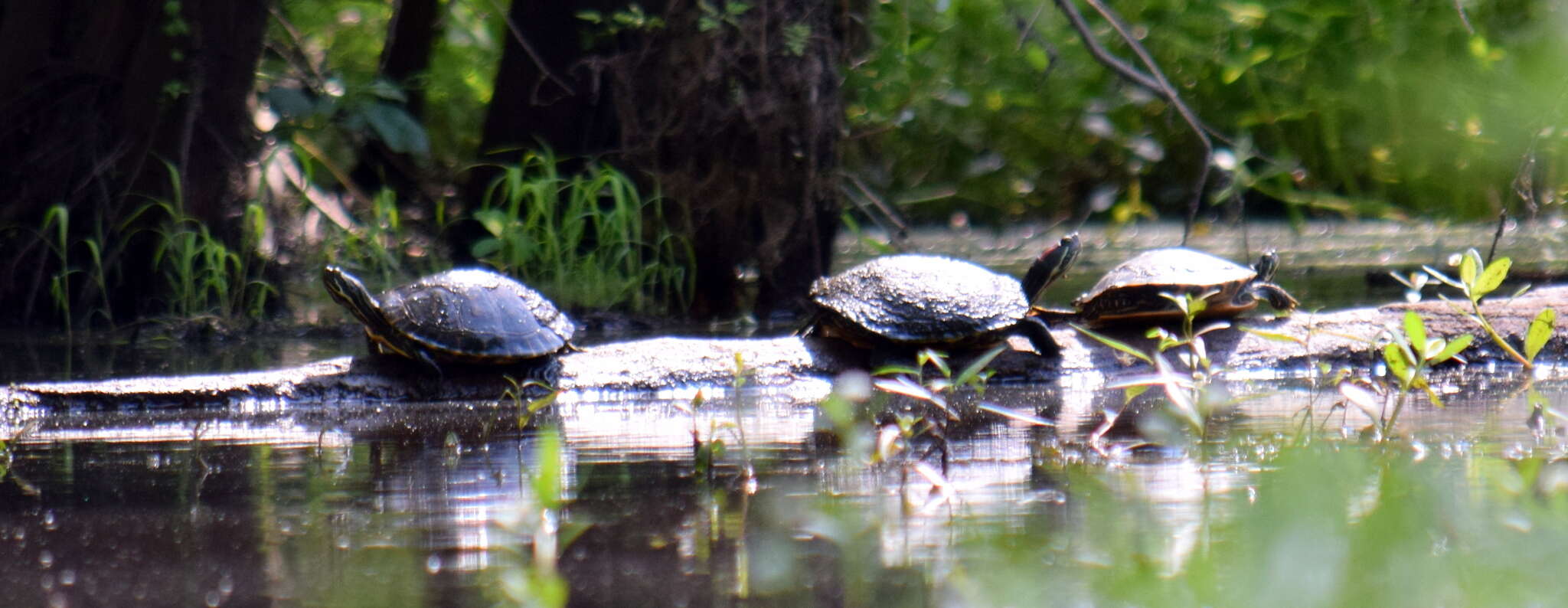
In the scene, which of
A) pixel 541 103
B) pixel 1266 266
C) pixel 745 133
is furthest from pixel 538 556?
pixel 541 103

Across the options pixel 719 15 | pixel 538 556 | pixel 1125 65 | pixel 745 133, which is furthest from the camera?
pixel 745 133

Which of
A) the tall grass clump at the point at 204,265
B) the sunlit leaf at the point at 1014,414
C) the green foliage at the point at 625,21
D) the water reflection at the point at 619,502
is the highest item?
the green foliage at the point at 625,21

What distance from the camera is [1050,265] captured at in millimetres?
4762

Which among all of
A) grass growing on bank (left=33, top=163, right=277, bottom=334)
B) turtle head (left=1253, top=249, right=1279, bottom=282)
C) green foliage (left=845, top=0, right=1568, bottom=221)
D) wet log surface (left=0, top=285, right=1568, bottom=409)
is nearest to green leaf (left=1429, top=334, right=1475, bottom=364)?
wet log surface (left=0, top=285, right=1568, bottom=409)

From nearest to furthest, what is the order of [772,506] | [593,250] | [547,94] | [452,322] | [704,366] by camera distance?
[772,506], [452,322], [704,366], [593,250], [547,94]

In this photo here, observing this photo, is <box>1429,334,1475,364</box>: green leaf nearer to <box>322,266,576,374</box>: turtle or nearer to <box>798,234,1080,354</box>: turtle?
<box>798,234,1080,354</box>: turtle

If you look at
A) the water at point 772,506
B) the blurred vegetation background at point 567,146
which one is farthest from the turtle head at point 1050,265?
the water at point 772,506

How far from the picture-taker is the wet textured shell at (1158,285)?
432 centimetres

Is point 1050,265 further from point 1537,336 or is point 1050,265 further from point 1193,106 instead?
point 1193,106

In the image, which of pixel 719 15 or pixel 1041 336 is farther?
pixel 719 15

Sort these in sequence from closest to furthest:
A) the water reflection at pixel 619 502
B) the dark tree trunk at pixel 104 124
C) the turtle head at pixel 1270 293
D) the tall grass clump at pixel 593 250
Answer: the water reflection at pixel 619 502 → the turtle head at pixel 1270 293 → the dark tree trunk at pixel 104 124 → the tall grass clump at pixel 593 250

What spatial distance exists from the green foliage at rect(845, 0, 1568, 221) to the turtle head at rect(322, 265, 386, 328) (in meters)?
2.64

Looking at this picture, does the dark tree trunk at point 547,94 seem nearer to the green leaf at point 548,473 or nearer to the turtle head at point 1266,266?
the turtle head at point 1266,266

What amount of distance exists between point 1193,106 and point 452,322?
10.6 meters
